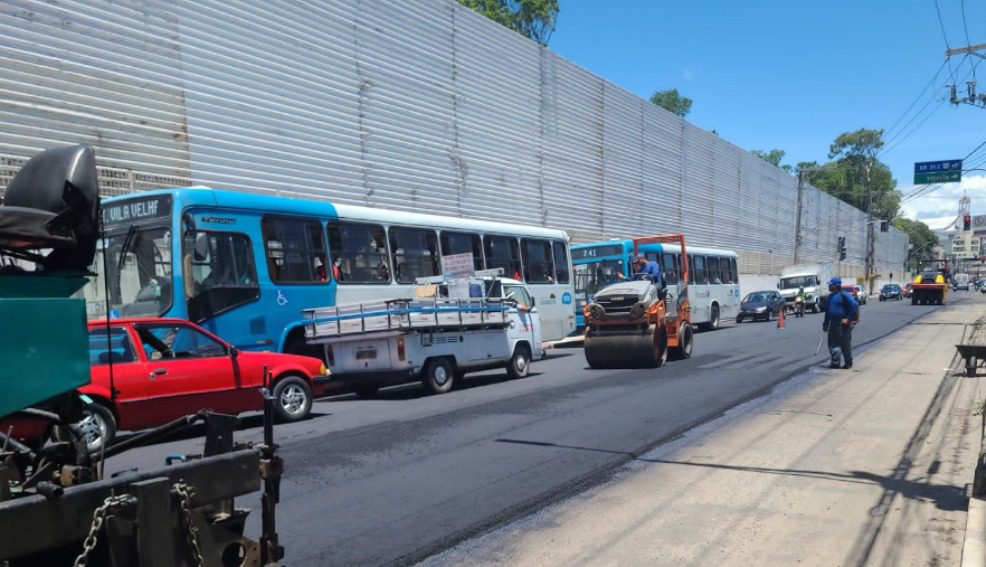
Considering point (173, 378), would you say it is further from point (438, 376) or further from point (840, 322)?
point (840, 322)

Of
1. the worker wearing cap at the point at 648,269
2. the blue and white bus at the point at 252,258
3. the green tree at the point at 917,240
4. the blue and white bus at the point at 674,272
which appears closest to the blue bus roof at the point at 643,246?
the blue and white bus at the point at 674,272

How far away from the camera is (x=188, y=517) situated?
3033 mm

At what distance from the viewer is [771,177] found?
5750 centimetres

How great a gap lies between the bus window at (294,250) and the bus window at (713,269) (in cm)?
1973

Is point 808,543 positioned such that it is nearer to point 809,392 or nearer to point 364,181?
point 809,392

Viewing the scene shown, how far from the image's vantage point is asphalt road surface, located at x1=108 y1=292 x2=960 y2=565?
5.55m

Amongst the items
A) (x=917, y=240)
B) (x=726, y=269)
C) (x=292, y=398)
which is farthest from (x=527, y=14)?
(x=917, y=240)

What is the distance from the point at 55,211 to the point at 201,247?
845 centimetres

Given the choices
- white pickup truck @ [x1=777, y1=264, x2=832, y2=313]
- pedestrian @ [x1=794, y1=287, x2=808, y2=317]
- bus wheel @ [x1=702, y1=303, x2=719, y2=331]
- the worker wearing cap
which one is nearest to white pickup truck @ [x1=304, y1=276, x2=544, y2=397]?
the worker wearing cap

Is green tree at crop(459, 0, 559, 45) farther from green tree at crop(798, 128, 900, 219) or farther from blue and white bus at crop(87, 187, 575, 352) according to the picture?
green tree at crop(798, 128, 900, 219)

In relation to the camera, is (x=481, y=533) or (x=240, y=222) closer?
(x=481, y=533)

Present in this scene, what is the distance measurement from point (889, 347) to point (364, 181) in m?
15.1

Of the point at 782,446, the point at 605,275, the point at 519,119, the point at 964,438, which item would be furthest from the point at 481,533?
the point at 519,119

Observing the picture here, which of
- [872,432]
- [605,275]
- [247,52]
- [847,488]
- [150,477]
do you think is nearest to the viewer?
[150,477]
